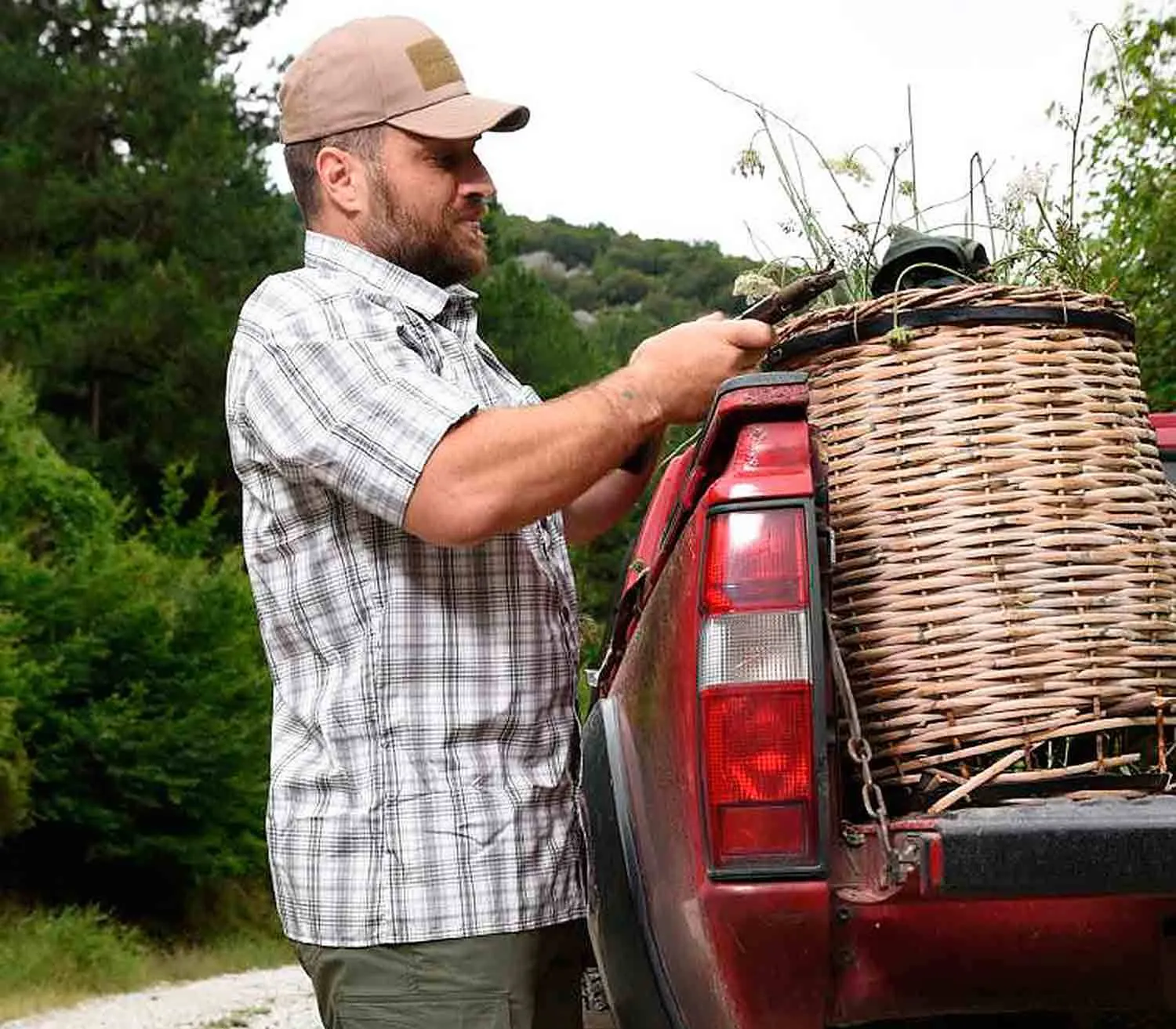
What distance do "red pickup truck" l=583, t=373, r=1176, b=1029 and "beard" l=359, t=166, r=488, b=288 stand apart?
0.45 m

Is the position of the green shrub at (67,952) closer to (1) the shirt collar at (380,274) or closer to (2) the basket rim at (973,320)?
(1) the shirt collar at (380,274)

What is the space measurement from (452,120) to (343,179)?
18 centimetres

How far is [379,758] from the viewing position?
235 centimetres

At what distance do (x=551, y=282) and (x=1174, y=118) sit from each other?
118 feet

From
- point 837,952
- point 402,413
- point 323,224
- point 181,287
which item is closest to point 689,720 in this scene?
point 837,952

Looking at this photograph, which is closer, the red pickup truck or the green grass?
the red pickup truck

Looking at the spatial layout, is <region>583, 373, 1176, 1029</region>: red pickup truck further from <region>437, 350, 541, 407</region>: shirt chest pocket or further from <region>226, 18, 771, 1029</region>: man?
<region>437, 350, 541, 407</region>: shirt chest pocket

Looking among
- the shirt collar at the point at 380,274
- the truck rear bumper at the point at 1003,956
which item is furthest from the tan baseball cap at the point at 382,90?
the truck rear bumper at the point at 1003,956

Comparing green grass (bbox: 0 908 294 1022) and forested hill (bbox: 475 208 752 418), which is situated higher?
forested hill (bbox: 475 208 752 418)

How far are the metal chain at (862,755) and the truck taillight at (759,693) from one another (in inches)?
3.5

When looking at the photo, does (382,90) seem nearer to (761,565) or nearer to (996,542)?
(761,565)

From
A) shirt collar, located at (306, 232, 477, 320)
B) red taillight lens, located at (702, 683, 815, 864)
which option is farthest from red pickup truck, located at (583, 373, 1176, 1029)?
shirt collar, located at (306, 232, 477, 320)

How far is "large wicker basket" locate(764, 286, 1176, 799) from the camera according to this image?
2.44 meters

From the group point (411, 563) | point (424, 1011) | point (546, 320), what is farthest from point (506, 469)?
point (546, 320)
